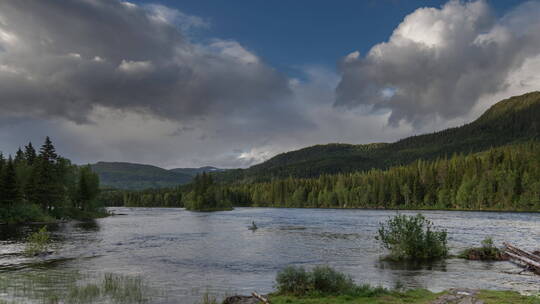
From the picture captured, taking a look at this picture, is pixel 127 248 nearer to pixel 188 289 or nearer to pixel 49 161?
pixel 188 289

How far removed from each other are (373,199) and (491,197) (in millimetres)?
59915

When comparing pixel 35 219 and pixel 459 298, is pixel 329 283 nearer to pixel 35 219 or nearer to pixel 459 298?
pixel 459 298

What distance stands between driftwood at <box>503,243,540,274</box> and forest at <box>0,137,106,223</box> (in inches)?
3548

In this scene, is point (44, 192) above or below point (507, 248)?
above

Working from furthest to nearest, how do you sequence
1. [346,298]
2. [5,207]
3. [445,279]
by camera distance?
1. [5,207]
2. [445,279]
3. [346,298]

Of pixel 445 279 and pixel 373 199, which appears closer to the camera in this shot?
pixel 445 279

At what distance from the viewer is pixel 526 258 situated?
110 feet

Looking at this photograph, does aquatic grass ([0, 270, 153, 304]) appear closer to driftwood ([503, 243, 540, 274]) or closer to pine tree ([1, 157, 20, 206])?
driftwood ([503, 243, 540, 274])

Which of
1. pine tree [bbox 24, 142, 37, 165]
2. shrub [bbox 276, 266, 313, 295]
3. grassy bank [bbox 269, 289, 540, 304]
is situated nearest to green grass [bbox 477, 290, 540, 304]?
grassy bank [bbox 269, 289, 540, 304]

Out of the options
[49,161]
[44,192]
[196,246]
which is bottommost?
[196,246]

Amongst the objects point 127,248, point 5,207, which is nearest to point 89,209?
point 5,207

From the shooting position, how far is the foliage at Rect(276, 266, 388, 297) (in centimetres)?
2257

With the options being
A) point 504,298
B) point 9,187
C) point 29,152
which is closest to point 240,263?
point 504,298

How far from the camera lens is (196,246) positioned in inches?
2012
